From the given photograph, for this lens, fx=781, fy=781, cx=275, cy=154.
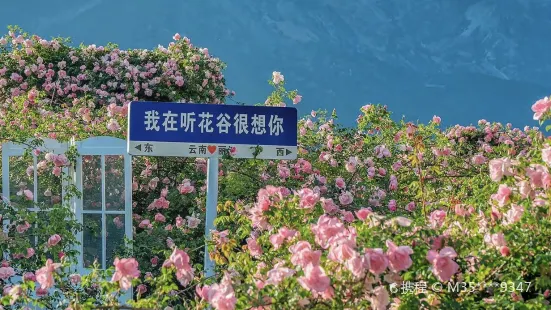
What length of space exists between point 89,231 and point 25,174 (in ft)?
1.89

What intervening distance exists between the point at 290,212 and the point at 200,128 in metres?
0.90

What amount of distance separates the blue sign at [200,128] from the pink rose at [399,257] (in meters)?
1.64

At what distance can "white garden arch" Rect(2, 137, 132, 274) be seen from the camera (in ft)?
14.7

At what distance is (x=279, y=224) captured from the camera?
9.47ft

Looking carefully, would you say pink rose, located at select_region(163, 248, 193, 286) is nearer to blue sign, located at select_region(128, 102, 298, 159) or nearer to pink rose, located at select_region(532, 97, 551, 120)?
blue sign, located at select_region(128, 102, 298, 159)

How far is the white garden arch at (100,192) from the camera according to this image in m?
4.48

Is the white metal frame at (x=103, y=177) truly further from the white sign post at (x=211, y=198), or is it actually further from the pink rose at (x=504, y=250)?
the pink rose at (x=504, y=250)

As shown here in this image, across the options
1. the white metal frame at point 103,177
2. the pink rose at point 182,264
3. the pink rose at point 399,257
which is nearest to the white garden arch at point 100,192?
the white metal frame at point 103,177

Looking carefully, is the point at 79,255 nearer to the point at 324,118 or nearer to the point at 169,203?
the point at 169,203

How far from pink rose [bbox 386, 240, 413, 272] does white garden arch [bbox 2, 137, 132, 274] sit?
8.78 ft

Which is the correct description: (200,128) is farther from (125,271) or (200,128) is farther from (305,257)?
(305,257)

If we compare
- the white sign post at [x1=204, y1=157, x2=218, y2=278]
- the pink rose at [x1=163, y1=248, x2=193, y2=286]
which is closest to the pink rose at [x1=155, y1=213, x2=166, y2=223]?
the white sign post at [x1=204, y1=157, x2=218, y2=278]

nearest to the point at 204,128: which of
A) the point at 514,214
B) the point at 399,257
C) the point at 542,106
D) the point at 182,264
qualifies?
the point at 182,264

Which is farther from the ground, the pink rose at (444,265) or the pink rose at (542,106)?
the pink rose at (542,106)
